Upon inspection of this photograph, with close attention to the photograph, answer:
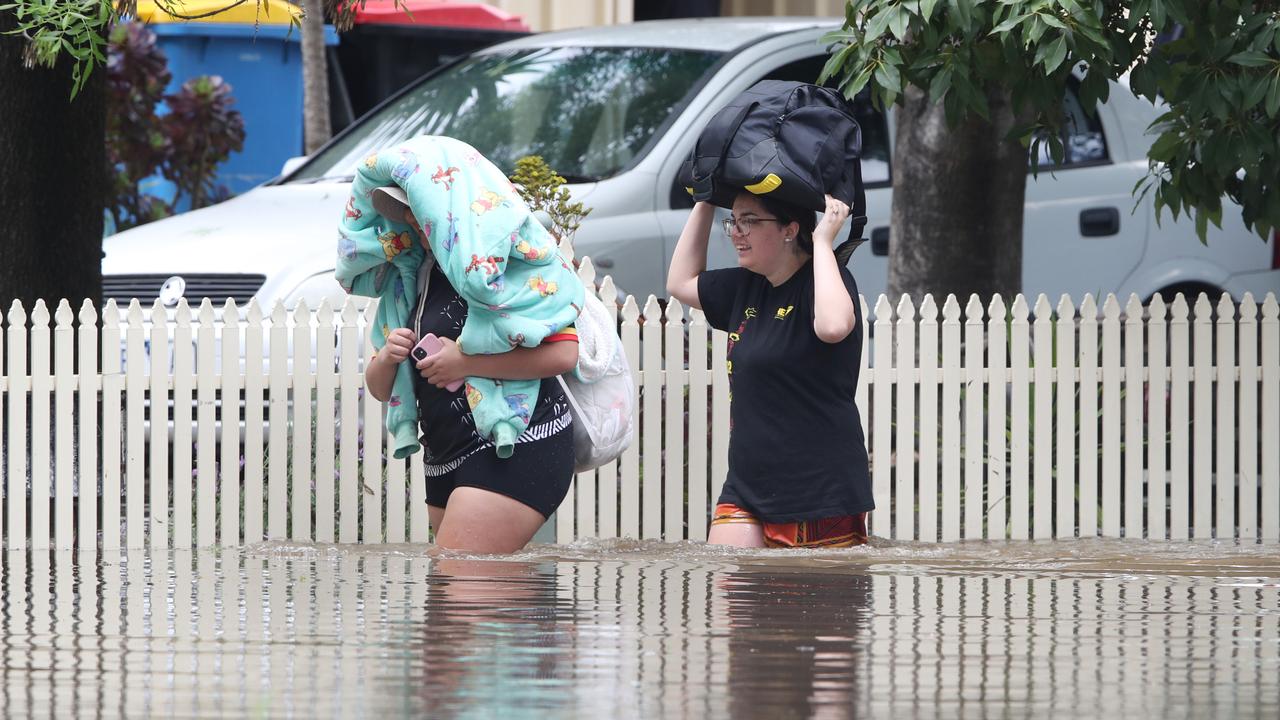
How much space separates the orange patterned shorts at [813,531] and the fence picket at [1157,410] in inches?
86.9

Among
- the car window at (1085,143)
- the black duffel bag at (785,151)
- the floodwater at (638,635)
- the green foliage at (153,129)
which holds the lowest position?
the floodwater at (638,635)

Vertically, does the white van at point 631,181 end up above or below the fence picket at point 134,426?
above

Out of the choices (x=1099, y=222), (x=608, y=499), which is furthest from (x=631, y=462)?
(x=1099, y=222)

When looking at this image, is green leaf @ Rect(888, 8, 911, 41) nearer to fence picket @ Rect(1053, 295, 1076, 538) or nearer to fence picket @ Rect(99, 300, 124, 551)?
fence picket @ Rect(1053, 295, 1076, 538)

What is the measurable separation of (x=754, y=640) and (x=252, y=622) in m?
1.33

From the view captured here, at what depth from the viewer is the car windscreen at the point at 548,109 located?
873 centimetres

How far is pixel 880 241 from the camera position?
9.34 meters

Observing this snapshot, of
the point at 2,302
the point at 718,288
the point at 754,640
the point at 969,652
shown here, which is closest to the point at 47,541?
the point at 2,302

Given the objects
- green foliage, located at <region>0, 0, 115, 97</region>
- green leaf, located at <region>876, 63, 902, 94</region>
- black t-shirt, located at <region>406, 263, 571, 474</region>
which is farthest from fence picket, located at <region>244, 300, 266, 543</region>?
green leaf, located at <region>876, 63, 902, 94</region>

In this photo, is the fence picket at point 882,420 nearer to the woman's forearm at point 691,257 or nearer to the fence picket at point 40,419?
the woman's forearm at point 691,257

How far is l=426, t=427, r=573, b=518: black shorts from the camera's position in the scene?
18.2ft

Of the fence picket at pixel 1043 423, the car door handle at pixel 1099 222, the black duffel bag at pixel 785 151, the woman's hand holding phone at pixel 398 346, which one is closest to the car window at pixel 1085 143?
the car door handle at pixel 1099 222

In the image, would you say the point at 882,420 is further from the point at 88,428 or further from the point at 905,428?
the point at 88,428

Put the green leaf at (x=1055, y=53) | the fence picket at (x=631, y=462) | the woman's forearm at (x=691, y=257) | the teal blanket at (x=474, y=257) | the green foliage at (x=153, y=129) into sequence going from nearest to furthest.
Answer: the teal blanket at (x=474, y=257), the woman's forearm at (x=691, y=257), the green leaf at (x=1055, y=53), the fence picket at (x=631, y=462), the green foliage at (x=153, y=129)
